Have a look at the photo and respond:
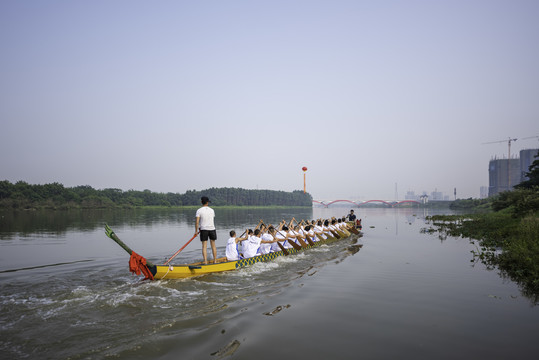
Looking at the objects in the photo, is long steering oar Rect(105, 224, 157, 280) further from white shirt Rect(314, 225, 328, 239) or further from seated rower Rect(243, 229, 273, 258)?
white shirt Rect(314, 225, 328, 239)

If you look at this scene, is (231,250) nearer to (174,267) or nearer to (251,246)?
(251,246)

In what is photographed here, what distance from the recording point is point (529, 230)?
1259cm

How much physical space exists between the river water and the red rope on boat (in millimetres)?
355

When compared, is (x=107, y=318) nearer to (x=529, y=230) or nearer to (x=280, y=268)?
(x=280, y=268)

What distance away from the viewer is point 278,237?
1452 cm

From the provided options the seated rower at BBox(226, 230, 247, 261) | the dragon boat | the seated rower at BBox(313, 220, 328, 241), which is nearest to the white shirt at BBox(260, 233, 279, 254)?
the dragon boat

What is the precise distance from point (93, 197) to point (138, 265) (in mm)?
80634

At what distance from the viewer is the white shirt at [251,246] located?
12125mm

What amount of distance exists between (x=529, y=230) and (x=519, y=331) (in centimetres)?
893

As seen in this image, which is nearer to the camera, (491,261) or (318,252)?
(491,261)

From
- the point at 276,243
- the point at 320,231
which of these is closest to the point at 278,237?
the point at 276,243

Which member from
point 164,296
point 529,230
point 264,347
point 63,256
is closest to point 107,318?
point 164,296

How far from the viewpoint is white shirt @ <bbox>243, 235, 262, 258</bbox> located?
39.8 ft

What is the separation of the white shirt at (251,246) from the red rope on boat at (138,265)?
3942 mm
